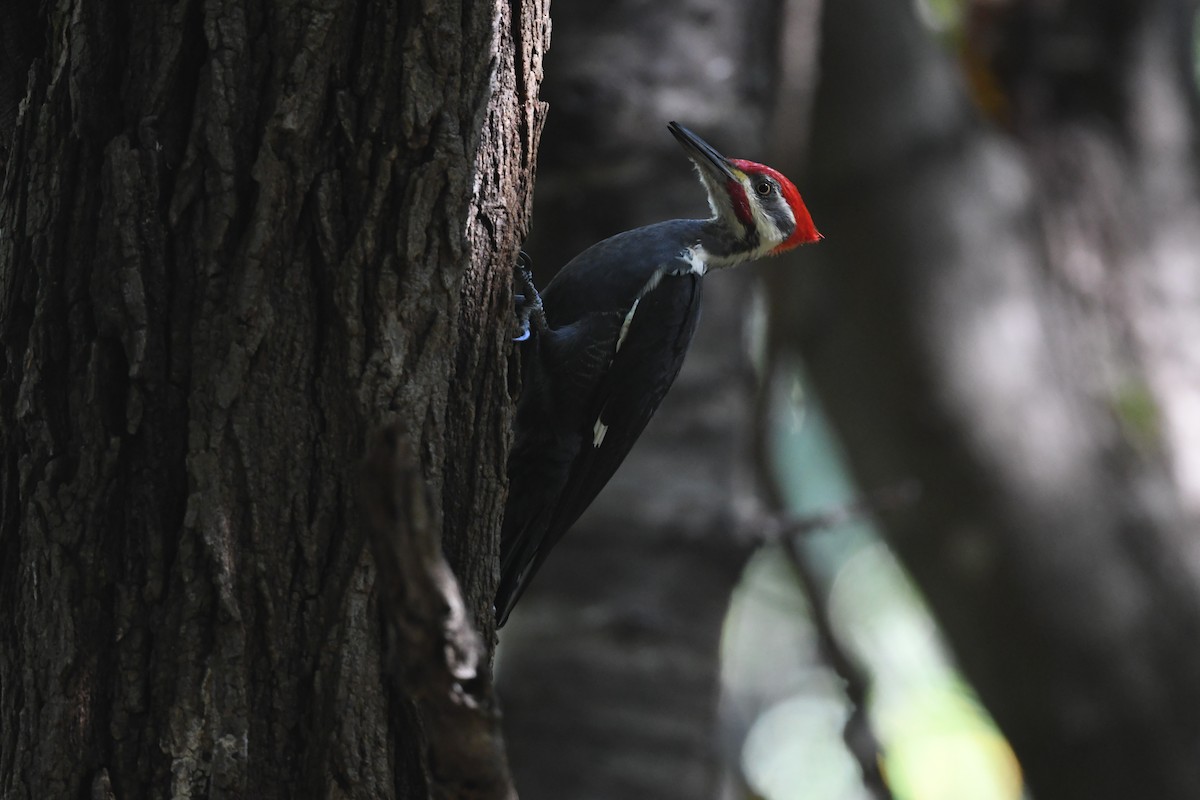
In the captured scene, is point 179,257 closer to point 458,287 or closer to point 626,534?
point 458,287

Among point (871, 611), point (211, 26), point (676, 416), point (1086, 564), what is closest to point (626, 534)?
point (676, 416)

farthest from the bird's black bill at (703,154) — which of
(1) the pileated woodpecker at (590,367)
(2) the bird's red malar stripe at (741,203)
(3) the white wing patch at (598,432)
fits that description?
(3) the white wing patch at (598,432)

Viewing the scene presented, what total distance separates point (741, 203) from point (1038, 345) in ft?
5.30

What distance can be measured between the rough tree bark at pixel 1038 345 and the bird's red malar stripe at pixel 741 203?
4.03 feet

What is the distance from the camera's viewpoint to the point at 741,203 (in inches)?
151

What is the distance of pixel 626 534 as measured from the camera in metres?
4.00

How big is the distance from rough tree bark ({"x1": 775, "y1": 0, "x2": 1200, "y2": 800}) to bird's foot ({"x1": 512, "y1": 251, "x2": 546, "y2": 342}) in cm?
216

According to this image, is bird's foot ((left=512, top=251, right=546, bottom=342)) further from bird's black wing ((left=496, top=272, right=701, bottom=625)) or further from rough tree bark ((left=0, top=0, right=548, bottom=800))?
rough tree bark ((left=0, top=0, right=548, bottom=800))

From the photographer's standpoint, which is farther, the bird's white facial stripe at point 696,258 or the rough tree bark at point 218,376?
the bird's white facial stripe at point 696,258

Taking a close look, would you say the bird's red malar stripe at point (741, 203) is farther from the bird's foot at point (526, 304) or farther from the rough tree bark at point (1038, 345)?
the rough tree bark at point (1038, 345)

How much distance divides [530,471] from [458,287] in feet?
4.81

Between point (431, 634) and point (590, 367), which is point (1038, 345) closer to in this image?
point (590, 367)

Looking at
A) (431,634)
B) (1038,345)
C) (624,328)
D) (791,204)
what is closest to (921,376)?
(1038,345)

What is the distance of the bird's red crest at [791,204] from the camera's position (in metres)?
3.83
